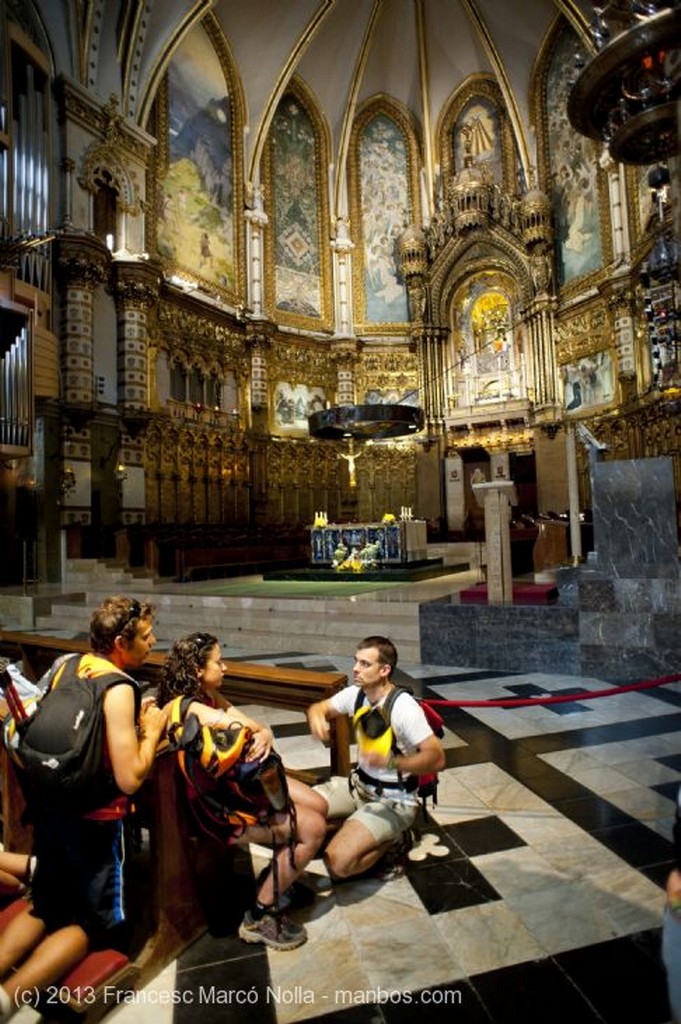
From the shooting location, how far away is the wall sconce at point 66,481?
14.2 metres

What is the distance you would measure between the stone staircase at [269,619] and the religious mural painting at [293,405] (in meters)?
11.4

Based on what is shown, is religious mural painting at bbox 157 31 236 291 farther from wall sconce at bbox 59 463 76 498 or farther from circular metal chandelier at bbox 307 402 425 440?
circular metal chandelier at bbox 307 402 425 440

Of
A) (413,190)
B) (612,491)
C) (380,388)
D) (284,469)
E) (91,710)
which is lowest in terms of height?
(91,710)

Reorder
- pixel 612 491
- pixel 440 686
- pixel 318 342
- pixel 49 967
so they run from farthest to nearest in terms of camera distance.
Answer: pixel 318 342 < pixel 612 491 < pixel 440 686 < pixel 49 967

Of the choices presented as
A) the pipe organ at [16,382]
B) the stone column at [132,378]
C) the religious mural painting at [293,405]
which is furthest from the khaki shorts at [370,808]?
the religious mural painting at [293,405]

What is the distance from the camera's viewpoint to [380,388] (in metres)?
24.1

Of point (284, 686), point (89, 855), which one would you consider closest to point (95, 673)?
→ point (89, 855)

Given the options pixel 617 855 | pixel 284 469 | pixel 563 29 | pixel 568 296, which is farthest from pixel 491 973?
pixel 563 29

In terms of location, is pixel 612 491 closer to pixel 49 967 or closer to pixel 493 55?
pixel 49 967

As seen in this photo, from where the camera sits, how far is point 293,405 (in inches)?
883

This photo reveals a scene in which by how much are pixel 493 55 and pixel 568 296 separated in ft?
30.6

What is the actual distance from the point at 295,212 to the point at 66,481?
15.3m

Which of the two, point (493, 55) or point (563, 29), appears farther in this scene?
point (493, 55)

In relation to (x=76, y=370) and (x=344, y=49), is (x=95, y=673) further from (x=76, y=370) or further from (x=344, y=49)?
(x=344, y=49)
